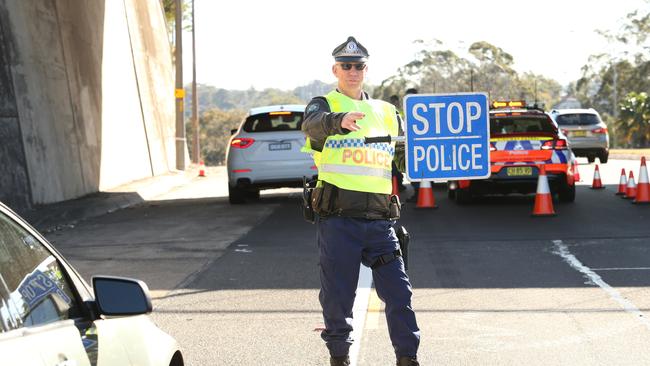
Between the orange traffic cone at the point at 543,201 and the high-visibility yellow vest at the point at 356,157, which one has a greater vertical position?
the high-visibility yellow vest at the point at 356,157

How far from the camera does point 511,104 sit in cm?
2356

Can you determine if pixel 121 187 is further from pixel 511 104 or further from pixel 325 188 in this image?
pixel 325 188

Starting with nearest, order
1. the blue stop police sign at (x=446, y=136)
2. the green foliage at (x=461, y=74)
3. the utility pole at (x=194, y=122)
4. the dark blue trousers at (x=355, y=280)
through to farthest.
→ the dark blue trousers at (x=355, y=280) → the blue stop police sign at (x=446, y=136) → the utility pole at (x=194, y=122) → the green foliage at (x=461, y=74)

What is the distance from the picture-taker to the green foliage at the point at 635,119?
7531cm

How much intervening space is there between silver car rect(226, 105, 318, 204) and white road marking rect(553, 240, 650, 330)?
7.30 m

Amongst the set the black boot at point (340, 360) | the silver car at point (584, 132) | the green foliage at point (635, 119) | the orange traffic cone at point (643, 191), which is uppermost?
the black boot at point (340, 360)

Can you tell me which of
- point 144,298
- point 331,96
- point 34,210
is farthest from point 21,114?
point 144,298

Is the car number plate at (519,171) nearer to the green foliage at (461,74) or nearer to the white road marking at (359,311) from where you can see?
the white road marking at (359,311)

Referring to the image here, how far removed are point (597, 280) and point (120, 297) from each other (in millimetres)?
7555

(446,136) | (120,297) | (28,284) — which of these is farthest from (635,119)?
(28,284)

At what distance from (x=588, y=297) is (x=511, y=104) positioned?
14.1 meters

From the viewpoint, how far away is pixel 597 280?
10727mm

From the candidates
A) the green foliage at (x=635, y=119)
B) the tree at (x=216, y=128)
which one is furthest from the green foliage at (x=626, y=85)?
the tree at (x=216, y=128)

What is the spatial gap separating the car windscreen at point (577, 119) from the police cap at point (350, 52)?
32149mm
